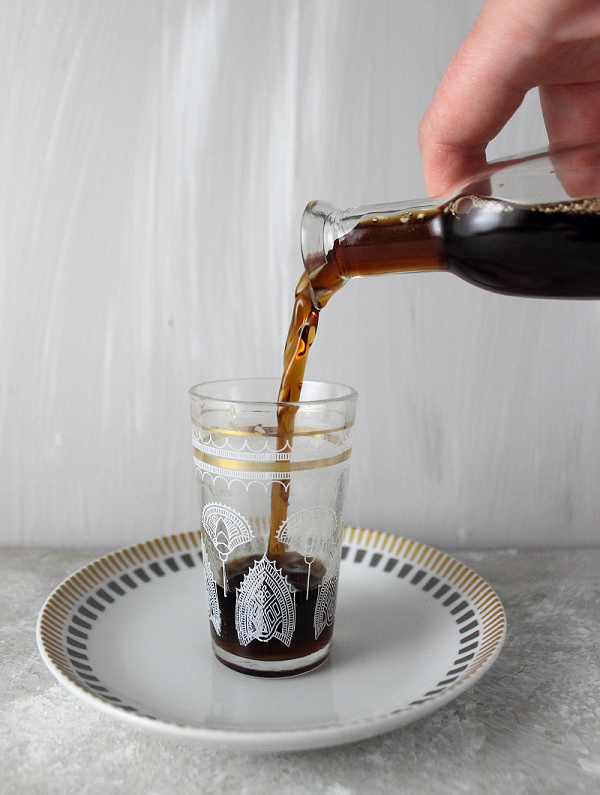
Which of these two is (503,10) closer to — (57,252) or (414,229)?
(414,229)

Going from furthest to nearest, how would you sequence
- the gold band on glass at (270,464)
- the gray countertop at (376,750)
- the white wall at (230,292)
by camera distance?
Answer: 1. the white wall at (230,292)
2. the gold band on glass at (270,464)
3. the gray countertop at (376,750)

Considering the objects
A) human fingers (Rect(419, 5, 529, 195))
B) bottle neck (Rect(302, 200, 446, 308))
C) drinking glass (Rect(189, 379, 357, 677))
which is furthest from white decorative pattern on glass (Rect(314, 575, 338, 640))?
human fingers (Rect(419, 5, 529, 195))

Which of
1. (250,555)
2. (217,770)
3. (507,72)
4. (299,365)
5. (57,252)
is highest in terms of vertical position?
(507,72)

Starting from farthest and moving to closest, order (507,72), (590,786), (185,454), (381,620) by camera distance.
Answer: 1. (185,454)
2. (381,620)
3. (507,72)
4. (590,786)

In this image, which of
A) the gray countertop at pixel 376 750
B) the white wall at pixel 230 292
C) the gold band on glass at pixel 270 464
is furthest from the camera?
the white wall at pixel 230 292

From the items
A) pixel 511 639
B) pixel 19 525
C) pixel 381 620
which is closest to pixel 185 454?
pixel 19 525

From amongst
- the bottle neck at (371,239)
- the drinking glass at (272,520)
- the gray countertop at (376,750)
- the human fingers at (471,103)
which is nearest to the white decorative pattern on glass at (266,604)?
the drinking glass at (272,520)

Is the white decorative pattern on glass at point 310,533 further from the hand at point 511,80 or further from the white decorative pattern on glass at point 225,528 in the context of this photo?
the hand at point 511,80

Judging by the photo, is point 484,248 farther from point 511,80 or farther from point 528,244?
point 511,80
